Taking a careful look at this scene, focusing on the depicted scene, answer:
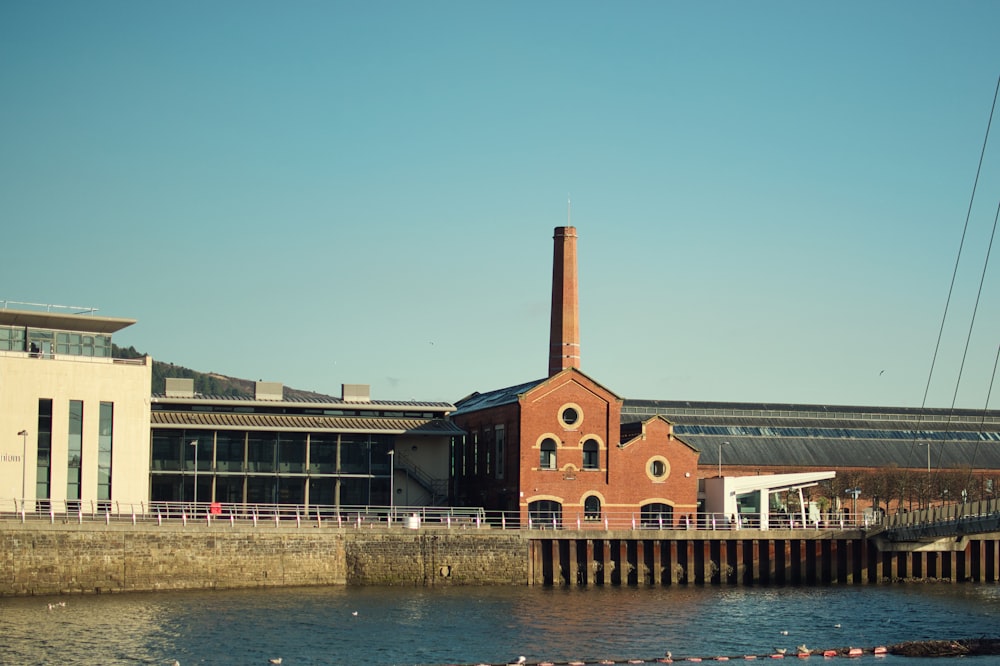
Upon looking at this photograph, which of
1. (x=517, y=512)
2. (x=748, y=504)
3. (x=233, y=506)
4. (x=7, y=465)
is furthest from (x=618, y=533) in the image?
(x=7, y=465)

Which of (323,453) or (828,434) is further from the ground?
(828,434)

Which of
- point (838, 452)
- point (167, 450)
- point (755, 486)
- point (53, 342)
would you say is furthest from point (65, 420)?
point (838, 452)

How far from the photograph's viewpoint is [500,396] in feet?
279

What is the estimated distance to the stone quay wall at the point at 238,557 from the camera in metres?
59.4

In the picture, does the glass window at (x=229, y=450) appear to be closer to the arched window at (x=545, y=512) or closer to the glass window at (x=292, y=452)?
the glass window at (x=292, y=452)

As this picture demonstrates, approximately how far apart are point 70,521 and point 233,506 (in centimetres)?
1246

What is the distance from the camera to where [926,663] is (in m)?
47.2

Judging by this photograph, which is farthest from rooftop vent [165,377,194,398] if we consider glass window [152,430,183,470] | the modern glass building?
glass window [152,430,183,470]

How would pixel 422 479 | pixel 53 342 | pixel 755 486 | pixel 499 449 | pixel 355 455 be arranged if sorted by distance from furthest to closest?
pixel 422 479 → pixel 499 449 → pixel 755 486 → pixel 355 455 → pixel 53 342

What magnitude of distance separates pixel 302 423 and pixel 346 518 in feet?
23.2

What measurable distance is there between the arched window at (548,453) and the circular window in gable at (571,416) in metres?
1.36

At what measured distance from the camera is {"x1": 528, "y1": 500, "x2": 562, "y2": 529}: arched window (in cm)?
7619

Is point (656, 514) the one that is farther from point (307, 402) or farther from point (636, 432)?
point (307, 402)

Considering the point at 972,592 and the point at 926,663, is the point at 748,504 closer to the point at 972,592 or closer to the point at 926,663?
the point at 972,592
